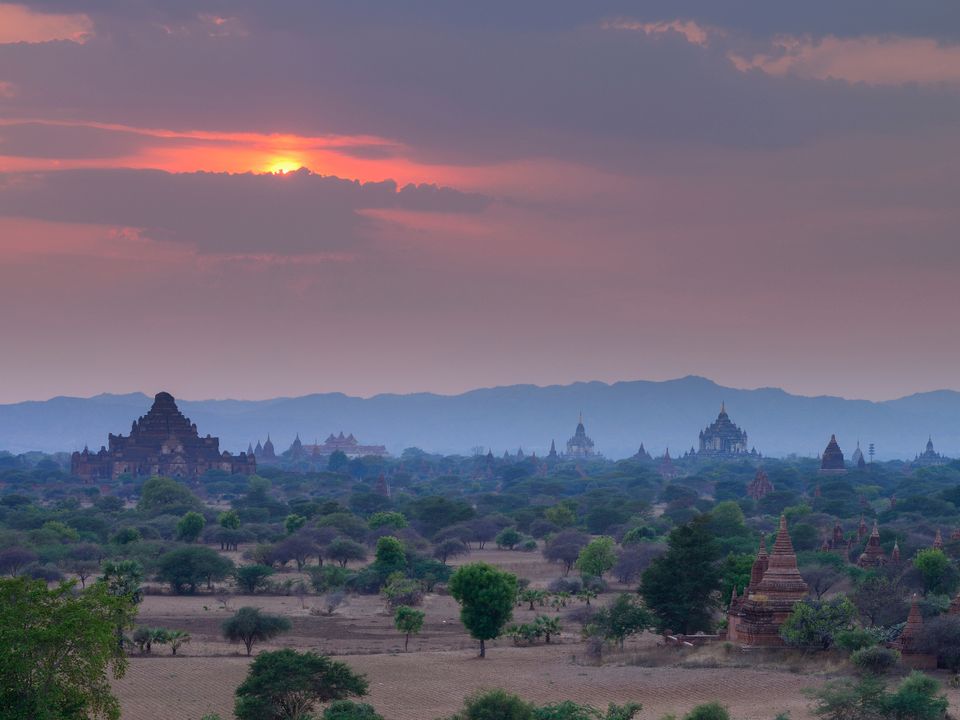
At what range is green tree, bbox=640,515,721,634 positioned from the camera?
6297cm

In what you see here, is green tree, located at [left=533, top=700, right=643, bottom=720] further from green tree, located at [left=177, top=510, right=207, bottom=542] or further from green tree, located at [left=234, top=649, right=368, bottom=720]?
green tree, located at [left=177, top=510, right=207, bottom=542]

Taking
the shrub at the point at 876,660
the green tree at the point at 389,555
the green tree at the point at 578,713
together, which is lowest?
the green tree at the point at 578,713

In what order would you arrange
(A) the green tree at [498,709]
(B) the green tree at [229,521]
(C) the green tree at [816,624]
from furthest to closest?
(B) the green tree at [229,521] < (C) the green tree at [816,624] < (A) the green tree at [498,709]

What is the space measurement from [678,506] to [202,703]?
10469cm

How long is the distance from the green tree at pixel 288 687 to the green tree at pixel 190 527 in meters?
68.2

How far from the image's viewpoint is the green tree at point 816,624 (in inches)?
2131

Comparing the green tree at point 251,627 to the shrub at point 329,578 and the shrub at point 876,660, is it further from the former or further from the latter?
the shrub at point 876,660

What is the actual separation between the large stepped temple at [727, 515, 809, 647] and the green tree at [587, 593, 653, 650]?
5696 mm

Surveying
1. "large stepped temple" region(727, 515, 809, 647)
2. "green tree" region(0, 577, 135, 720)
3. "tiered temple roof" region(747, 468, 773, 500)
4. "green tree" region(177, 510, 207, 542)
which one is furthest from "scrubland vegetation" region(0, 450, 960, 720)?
"tiered temple roof" region(747, 468, 773, 500)

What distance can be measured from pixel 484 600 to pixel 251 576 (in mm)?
28263

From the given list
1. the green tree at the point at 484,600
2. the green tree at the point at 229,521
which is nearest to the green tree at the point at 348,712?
the green tree at the point at 484,600

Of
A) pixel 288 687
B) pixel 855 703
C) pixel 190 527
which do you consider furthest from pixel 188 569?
pixel 855 703

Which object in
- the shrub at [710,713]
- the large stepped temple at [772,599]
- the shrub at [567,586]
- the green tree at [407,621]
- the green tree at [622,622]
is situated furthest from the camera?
the shrub at [567,586]

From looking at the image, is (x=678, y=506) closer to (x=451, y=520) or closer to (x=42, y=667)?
(x=451, y=520)
